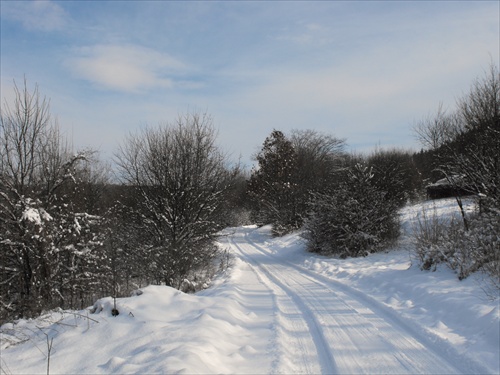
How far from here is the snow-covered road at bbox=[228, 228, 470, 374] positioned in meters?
4.88

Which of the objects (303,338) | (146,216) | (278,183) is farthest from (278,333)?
(278,183)

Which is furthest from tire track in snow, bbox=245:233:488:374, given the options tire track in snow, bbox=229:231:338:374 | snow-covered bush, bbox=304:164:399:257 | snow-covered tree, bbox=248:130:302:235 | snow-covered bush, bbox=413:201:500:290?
snow-covered tree, bbox=248:130:302:235

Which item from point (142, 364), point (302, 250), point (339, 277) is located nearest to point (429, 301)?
point (339, 277)

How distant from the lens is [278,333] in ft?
21.0

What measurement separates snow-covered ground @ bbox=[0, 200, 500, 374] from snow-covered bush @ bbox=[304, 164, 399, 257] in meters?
6.90

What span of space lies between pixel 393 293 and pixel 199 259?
8989 millimetres

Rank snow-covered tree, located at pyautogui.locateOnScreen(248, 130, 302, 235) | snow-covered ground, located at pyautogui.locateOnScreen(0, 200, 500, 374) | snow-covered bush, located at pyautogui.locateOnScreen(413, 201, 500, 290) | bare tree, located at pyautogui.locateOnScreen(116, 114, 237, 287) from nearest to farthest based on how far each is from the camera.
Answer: snow-covered ground, located at pyautogui.locateOnScreen(0, 200, 500, 374)
snow-covered bush, located at pyautogui.locateOnScreen(413, 201, 500, 290)
bare tree, located at pyautogui.locateOnScreen(116, 114, 237, 287)
snow-covered tree, located at pyautogui.locateOnScreen(248, 130, 302, 235)

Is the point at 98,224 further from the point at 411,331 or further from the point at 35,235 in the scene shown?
the point at 411,331

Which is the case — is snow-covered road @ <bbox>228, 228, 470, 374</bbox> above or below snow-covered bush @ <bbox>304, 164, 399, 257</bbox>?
below

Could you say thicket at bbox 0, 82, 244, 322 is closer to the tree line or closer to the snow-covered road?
the tree line

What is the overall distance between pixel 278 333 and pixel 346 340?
3.87 feet

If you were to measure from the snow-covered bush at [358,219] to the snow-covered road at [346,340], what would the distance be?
7.32 metres

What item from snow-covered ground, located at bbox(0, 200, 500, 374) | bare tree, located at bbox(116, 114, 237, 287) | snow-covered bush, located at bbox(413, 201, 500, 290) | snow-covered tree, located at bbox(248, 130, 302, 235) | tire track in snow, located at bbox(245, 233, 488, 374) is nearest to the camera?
tire track in snow, located at bbox(245, 233, 488, 374)

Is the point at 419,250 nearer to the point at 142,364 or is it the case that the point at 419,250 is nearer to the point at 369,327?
the point at 369,327
